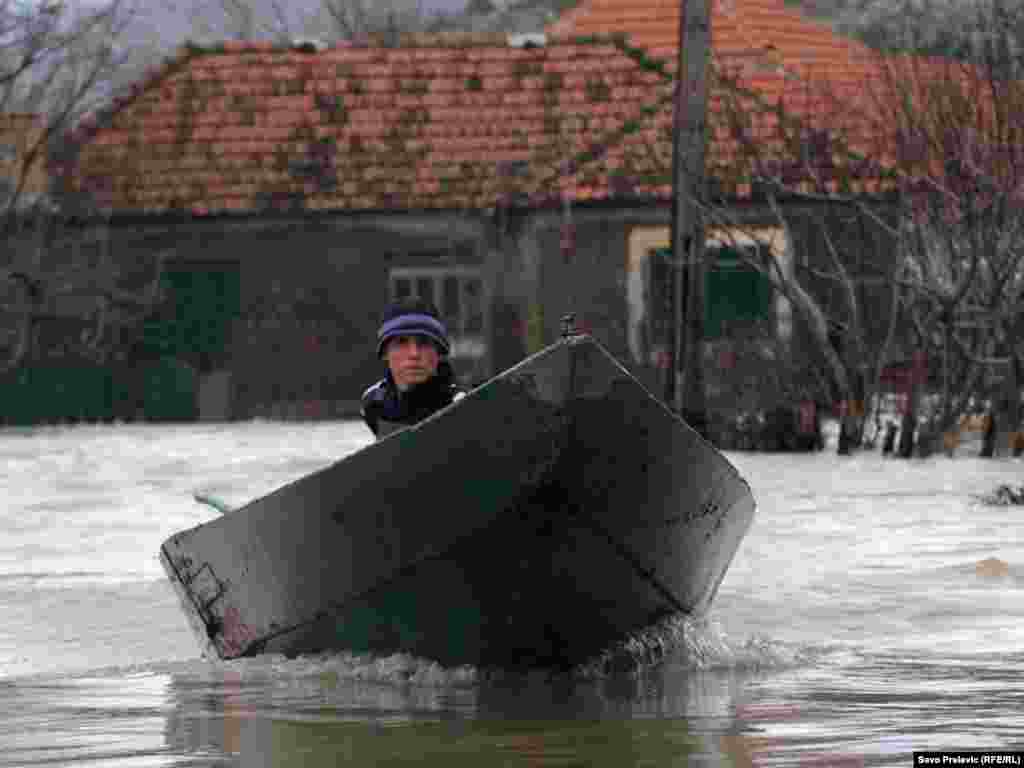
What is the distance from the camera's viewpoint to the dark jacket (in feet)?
33.1

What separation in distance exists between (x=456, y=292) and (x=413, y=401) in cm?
2408

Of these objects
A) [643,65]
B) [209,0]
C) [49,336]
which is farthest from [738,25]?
[209,0]

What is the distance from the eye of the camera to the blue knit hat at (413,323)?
10.0m

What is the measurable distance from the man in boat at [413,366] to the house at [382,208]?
2197cm

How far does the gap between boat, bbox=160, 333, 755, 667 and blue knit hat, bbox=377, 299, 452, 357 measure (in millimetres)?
905

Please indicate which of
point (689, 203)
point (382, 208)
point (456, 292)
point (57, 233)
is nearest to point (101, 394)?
point (57, 233)

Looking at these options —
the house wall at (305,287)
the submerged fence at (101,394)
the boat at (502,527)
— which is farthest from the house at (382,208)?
the boat at (502,527)

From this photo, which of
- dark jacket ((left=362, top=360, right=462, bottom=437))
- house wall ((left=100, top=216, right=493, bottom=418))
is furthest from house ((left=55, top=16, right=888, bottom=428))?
dark jacket ((left=362, top=360, right=462, bottom=437))

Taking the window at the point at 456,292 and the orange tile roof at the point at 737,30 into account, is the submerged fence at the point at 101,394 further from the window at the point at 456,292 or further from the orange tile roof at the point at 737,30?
the orange tile roof at the point at 737,30

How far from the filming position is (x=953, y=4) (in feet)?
90.2

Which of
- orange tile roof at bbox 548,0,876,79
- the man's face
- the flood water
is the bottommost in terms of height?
the flood water

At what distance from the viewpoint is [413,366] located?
33.1 feet

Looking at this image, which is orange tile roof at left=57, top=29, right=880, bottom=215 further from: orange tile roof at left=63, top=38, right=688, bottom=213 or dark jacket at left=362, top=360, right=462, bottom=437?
dark jacket at left=362, top=360, right=462, bottom=437

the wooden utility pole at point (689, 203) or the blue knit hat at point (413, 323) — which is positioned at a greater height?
the wooden utility pole at point (689, 203)
